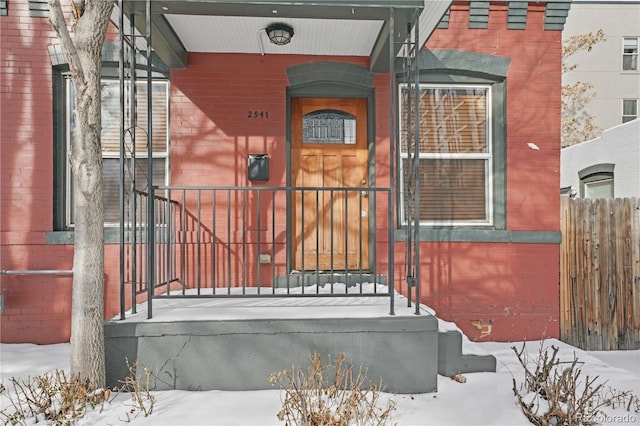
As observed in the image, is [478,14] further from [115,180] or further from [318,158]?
[115,180]

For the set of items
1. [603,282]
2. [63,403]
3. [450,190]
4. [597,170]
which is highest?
[597,170]

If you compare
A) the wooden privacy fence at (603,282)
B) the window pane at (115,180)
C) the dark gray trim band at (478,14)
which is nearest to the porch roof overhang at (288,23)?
the dark gray trim band at (478,14)

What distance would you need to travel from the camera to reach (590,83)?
53.0 feet

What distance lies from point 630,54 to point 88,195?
813 inches

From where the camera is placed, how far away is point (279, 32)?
12.8ft

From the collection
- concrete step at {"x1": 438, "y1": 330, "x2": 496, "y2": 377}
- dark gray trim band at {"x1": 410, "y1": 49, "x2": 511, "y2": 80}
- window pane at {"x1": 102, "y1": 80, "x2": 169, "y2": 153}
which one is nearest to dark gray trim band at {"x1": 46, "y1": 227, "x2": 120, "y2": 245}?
window pane at {"x1": 102, "y1": 80, "x2": 169, "y2": 153}

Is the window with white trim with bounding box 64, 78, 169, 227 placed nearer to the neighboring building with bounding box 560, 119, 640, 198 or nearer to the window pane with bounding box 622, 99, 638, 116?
the neighboring building with bounding box 560, 119, 640, 198

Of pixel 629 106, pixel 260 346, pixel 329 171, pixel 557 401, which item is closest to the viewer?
pixel 557 401

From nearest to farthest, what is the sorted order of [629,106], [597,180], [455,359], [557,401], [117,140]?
[557,401]
[455,359]
[117,140]
[597,180]
[629,106]

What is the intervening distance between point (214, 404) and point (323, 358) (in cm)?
87

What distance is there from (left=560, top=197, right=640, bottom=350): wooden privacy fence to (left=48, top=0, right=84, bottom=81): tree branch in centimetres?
527

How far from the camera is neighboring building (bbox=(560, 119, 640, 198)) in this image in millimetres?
8008

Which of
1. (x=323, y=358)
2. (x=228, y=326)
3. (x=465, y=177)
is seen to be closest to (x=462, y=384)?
(x=323, y=358)

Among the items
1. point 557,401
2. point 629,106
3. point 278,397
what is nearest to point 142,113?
point 278,397
